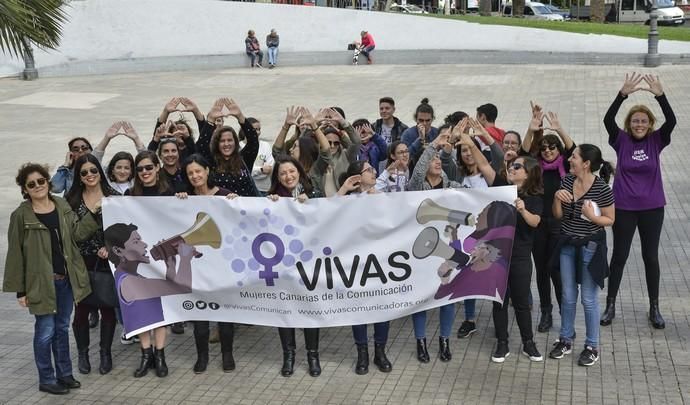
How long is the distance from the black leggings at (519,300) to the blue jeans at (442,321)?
36 cm

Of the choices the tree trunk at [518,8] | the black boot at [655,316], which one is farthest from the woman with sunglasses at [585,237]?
the tree trunk at [518,8]

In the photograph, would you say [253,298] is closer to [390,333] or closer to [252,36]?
[390,333]

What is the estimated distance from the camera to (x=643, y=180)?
23.3ft

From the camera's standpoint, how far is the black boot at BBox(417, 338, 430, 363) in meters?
6.69

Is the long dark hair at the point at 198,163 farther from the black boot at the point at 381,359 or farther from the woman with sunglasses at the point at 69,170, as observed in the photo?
the black boot at the point at 381,359

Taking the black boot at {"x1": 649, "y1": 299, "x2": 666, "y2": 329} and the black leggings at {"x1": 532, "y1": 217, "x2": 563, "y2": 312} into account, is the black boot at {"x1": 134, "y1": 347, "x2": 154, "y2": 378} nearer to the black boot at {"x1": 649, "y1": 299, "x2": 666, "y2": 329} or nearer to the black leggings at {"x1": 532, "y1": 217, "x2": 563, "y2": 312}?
the black leggings at {"x1": 532, "y1": 217, "x2": 563, "y2": 312}

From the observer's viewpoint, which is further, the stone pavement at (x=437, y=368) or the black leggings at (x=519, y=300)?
the black leggings at (x=519, y=300)

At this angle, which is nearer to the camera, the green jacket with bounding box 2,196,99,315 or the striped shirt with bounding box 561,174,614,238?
the green jacket with bounding box 2,196,99,315

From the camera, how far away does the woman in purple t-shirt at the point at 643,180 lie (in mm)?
7098

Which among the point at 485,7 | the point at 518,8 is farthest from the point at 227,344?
the point at 485,7

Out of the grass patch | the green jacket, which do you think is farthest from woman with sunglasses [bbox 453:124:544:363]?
the grass patch

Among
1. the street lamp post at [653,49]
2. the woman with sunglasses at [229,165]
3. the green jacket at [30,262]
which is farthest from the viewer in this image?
the street lamp post at [653,49]

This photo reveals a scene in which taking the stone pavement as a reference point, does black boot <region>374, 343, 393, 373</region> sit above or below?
above

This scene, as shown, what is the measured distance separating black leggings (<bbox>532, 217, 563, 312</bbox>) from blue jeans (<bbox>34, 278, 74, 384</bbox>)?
3683mm
